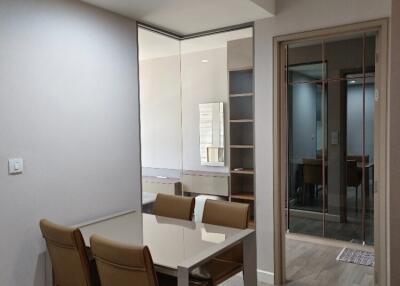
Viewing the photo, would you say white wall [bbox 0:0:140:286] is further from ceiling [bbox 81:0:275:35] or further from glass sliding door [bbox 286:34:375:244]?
glass sliding door [bbox 286:34:375:244]

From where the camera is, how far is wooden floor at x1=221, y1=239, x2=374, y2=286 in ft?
11.2

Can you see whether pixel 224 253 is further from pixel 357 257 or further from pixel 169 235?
pixel 357 257

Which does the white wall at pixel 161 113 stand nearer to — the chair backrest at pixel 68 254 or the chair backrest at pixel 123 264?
the chair backrest at pixel 68 254

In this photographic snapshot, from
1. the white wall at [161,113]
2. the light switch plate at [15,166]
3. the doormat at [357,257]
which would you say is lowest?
the doormat at [357,257]

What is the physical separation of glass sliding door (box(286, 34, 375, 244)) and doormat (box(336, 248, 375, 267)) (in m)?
0.17

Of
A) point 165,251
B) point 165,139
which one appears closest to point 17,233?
point 165,251

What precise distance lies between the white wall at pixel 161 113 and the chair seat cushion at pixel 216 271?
1.48 metres

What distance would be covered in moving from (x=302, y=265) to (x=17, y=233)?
280 centimetres

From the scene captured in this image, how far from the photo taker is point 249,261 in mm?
2521

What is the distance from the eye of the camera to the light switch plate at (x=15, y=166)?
2.32 metres


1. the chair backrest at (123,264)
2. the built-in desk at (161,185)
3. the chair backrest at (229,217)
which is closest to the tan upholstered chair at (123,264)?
the chair backrest at (123,264)

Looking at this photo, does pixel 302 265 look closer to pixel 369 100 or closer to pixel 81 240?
pixel 369 100

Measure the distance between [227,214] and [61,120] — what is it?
4.75 ft

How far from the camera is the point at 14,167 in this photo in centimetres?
234
